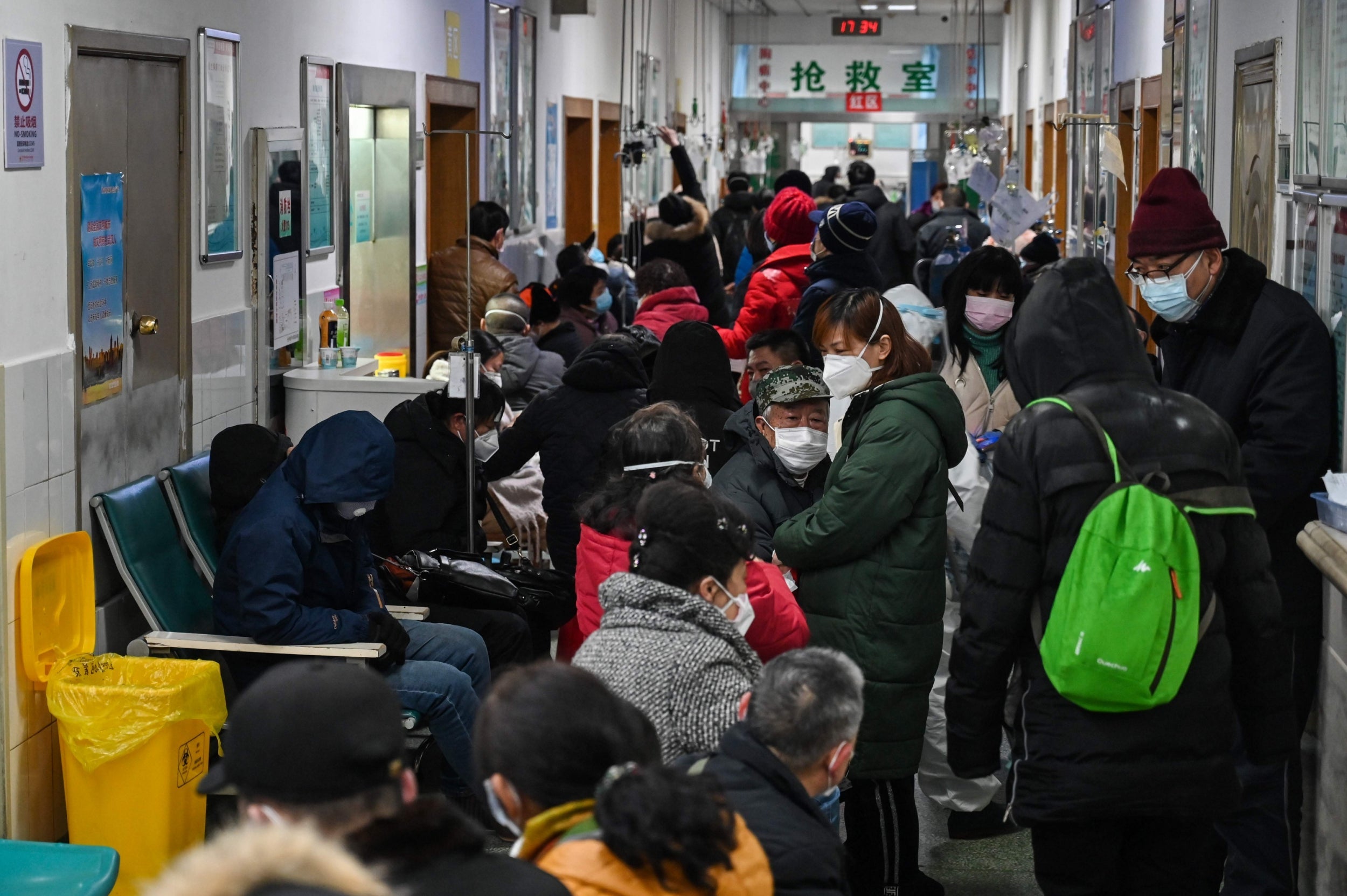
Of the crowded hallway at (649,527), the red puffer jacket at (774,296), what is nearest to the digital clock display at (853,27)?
the crowded hallway at (649,527)

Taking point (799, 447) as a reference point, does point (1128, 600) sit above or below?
below

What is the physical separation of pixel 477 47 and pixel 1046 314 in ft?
22.6

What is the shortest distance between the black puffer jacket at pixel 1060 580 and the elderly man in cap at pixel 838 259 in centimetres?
322

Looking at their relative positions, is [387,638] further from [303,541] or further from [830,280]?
[830,280]

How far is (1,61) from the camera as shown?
11.5ft

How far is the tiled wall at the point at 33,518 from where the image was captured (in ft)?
11.9

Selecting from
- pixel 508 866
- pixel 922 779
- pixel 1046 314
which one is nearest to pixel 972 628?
pixel 1046 314

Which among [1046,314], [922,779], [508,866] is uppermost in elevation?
[1046,314]

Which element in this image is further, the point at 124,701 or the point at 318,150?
the point at 318,150

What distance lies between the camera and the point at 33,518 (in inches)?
146

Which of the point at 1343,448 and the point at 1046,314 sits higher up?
the point at 1046,314

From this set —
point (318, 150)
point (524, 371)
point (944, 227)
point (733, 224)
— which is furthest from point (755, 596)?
point (733, 224)

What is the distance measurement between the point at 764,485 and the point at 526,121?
7003mm

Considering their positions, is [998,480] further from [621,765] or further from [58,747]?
[58,747]
